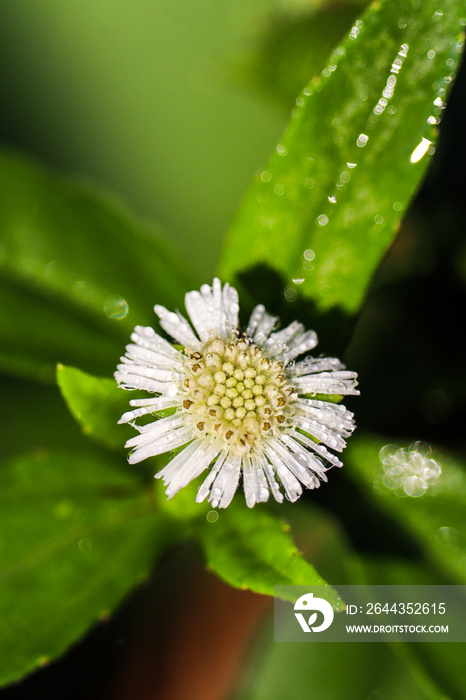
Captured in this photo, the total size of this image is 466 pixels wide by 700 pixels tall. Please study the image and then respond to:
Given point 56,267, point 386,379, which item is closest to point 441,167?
point 386,379

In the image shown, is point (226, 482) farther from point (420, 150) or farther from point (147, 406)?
point (420, 150)

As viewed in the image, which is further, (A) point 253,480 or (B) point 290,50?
(B) point 290,50

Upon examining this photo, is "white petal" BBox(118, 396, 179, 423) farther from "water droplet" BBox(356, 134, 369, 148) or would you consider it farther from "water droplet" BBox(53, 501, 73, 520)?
"water droplet" BBox(356, 134, 369, 148)

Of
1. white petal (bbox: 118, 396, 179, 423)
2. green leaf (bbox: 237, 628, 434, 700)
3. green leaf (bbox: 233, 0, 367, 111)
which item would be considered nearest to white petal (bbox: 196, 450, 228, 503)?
white petal (bbox: 118, 396, 179, 423)

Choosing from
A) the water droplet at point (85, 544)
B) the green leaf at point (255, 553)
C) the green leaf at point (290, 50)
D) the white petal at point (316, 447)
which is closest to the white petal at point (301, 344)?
the white petal at point (316, 447)

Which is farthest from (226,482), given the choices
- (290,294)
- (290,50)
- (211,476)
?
(290,50)
